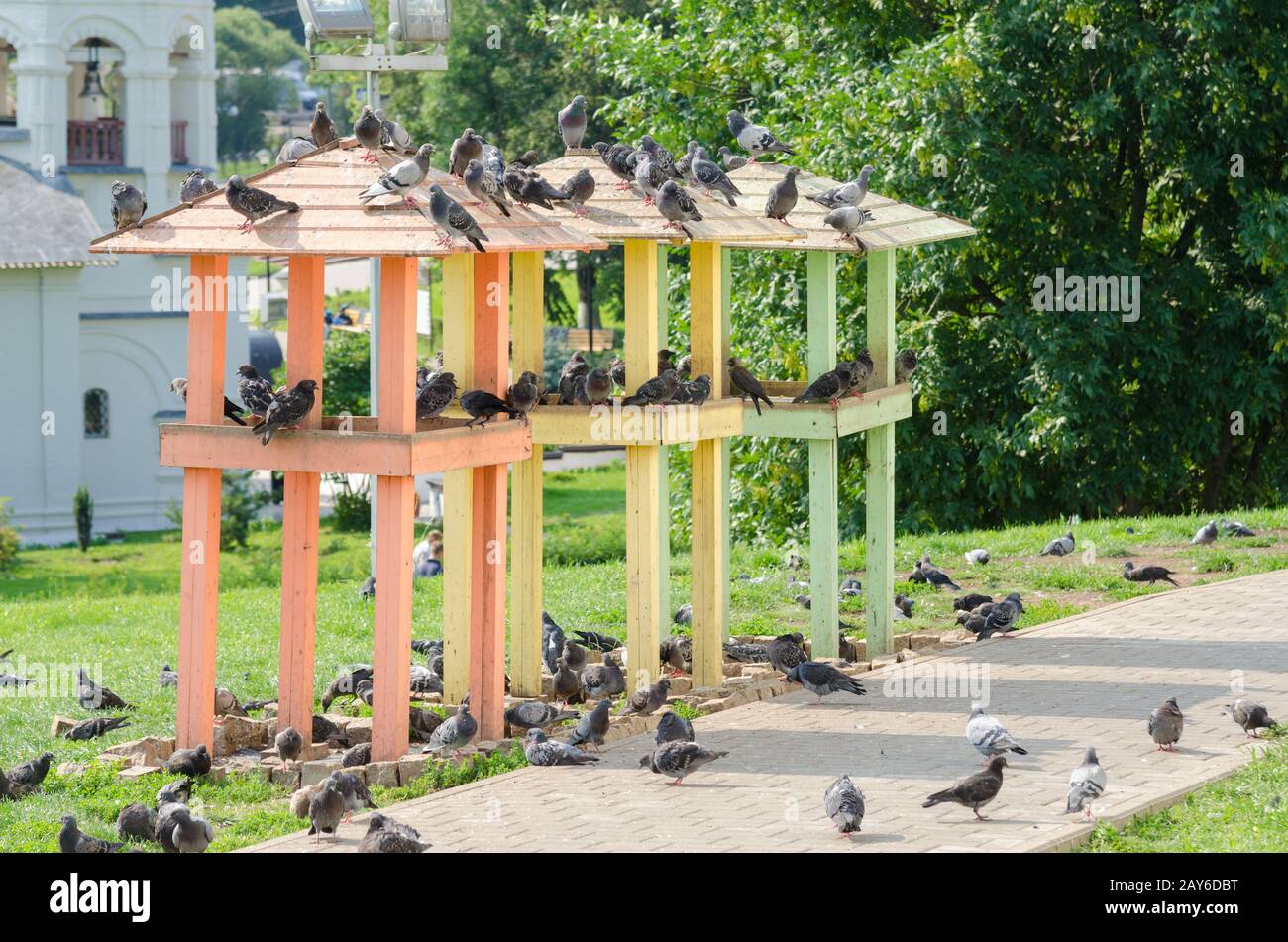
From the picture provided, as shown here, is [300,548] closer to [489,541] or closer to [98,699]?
[489,541]

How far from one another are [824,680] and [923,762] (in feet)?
5.41

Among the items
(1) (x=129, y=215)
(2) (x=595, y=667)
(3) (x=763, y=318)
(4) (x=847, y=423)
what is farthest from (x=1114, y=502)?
(1) (x=129, y=215)

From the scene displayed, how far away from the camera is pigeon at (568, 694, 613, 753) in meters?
11.1

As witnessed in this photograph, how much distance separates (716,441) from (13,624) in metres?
8.24

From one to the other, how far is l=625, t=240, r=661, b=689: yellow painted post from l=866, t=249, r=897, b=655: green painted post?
214cm

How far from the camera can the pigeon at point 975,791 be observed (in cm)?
934

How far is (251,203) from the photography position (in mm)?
10562

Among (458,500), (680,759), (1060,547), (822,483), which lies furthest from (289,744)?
(1060,547)

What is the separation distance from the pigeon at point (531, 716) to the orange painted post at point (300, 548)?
1251 millimetres

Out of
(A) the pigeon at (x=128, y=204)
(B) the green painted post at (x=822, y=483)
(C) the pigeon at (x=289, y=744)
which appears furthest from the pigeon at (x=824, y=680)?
(A) the pigeon at (x=128, y=204)

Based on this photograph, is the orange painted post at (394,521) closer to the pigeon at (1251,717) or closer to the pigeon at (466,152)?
the pigeon at (466,152)

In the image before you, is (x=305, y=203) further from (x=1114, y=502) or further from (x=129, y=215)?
(x=1114, y=502)

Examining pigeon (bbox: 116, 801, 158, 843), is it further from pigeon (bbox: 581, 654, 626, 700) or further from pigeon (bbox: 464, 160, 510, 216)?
pigeon (bbox: 464, 160, 510, 216)

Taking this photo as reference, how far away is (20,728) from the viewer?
40.9 feet
